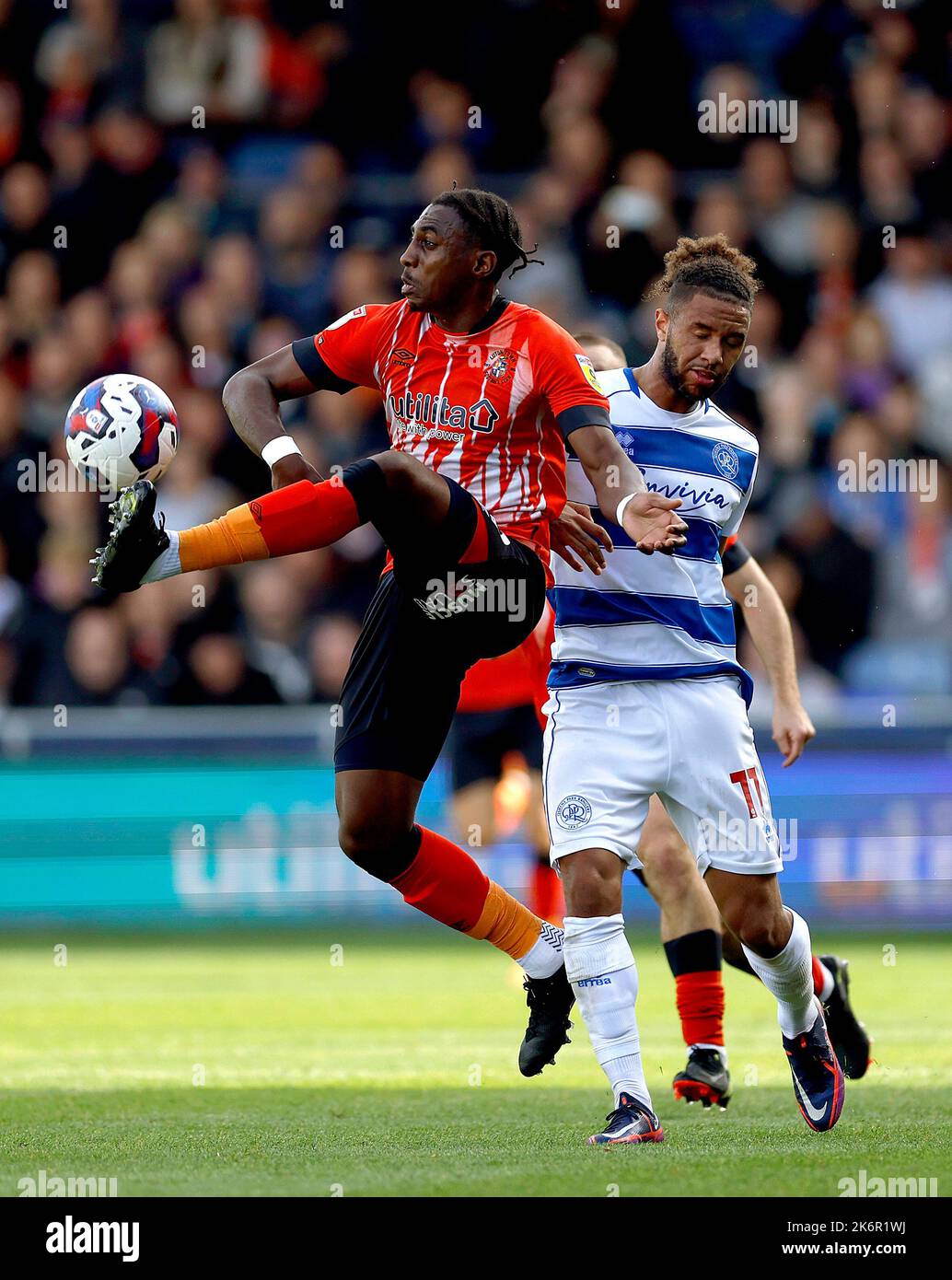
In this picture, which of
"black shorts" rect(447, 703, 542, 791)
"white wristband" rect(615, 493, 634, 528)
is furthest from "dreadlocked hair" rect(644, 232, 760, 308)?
"black shorts" rect(447, 703, 542, 791)

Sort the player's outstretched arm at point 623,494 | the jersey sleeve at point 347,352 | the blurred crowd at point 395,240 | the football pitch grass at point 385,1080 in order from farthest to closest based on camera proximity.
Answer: the blurred crowd at point 395,240 → the jersey sleeve at point 347,352 → the player's outstretched arm at point 623,494 → the football pitch grass at point 385,1080

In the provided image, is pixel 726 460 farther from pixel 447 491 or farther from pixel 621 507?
pixel 447 491

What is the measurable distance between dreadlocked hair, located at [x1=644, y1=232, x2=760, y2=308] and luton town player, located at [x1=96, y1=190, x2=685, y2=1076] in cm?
38

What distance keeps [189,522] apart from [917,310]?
5192 millimetres

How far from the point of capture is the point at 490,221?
5.51 metres

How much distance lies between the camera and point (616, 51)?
14.1 m

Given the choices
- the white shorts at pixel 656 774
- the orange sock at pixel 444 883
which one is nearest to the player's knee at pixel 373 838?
the orange sock at pixel 444 883

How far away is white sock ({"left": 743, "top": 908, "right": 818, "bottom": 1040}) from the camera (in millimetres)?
5332

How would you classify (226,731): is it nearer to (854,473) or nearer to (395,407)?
(854,473)

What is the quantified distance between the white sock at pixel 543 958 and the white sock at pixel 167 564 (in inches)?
69.8

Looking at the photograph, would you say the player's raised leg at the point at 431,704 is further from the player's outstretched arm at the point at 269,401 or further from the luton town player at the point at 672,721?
the player's outstretched arm at the point at 269,401

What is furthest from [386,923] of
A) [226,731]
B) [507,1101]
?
[507,1101]

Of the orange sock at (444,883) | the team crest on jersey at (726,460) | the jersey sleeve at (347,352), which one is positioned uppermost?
the jersey sleeve at (347,352)

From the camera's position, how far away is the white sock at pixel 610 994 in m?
5.07
